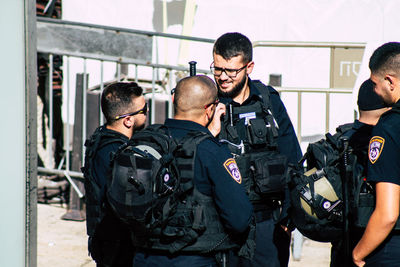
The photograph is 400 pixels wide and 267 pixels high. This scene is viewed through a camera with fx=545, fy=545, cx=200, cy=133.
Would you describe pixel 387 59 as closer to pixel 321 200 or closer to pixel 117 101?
pixel 321 200

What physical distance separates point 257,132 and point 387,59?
3.30 ft

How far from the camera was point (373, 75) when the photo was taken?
9.62 feet

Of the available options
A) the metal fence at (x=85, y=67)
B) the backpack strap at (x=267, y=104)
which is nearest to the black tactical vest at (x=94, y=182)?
the backpack strap at (x=267, y=104)

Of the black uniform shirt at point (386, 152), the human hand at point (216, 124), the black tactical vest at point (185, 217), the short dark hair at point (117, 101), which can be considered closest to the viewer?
the black uniform shirt at point (386, 152)

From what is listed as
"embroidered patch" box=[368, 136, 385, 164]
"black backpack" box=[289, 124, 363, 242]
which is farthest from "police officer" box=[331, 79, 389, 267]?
"embroidered patch" box=[368, 136, 385, 164]

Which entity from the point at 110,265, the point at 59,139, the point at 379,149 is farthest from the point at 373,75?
the point at 59,139

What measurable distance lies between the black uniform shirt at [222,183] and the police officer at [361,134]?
0.63 m

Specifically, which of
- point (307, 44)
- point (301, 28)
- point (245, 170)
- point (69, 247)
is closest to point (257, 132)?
point (245, 170)

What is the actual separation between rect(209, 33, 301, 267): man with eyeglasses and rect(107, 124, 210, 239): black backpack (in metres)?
0.75

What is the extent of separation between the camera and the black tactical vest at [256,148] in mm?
3529

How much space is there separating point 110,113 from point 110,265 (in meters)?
1.00

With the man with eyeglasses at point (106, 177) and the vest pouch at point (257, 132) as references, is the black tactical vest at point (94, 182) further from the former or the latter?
the vest pouch at point (257, 132)

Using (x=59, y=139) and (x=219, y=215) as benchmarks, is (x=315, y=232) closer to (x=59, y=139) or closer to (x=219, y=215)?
(x=219, y=215)

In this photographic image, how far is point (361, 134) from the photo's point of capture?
3.25m
